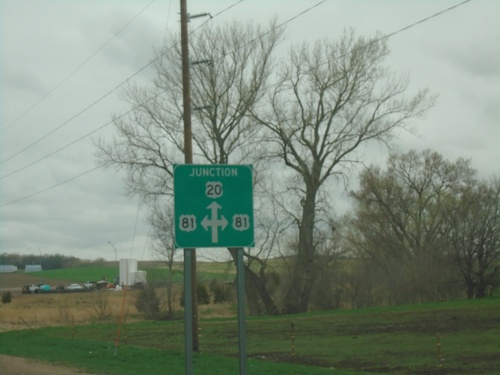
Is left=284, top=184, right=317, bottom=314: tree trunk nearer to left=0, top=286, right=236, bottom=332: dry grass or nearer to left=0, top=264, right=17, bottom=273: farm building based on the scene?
left=0, top=286, right=236, bottom=332: dry grass

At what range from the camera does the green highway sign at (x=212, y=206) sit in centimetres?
934

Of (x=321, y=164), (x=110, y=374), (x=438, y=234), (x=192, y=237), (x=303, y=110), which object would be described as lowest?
(x=110, y=374)

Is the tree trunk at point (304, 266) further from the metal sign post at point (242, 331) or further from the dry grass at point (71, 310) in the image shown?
the metal sign post at point (242, 331)

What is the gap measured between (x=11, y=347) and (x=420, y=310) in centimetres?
2438

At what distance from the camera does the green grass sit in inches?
922

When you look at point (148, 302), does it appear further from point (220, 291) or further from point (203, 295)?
point (220, 291)

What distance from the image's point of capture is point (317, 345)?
1254 inches

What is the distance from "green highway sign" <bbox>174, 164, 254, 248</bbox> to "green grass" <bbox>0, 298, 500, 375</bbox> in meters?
13.0

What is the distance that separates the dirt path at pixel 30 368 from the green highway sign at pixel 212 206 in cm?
1444

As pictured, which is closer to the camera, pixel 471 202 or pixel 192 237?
pixel 192 237

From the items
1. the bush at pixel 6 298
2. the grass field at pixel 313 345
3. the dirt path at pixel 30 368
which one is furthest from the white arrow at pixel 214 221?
the bush at pixel 6 298

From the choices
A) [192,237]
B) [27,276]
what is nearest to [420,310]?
[192,237]

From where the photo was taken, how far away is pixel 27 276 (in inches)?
3588

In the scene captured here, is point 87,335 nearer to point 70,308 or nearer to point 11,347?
point 11,347
